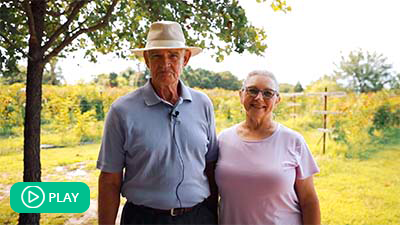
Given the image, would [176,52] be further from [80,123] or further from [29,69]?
[80,123]

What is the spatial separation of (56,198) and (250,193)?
4.70 ft

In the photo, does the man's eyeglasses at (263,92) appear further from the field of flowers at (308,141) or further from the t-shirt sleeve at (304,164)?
the field of flowers at (308,141)

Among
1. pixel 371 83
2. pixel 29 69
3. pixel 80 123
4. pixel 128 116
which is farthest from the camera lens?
pixel 80 123

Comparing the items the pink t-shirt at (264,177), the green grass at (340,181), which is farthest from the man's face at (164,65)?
the green grass at (340,181)

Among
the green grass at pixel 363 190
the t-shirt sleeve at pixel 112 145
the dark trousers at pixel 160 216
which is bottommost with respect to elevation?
the green grass at pixel 363 190

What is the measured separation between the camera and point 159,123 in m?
1.09

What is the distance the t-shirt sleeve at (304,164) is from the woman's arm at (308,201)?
25mm

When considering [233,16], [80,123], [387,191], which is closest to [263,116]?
[233,16]

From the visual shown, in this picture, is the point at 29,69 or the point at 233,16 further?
the point at 29,69

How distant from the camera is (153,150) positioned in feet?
3.51

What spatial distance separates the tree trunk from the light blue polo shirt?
956mm

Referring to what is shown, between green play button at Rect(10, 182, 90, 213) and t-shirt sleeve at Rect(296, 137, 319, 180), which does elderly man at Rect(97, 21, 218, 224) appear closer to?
t-shirt sleeve at Rect(296, 137, 319, 180)

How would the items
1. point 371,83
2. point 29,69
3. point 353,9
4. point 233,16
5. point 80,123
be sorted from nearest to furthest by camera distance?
point 233,16
point 29,69
point 353,9
point 371,83
point 80,123

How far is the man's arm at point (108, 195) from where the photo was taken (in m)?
1.10
